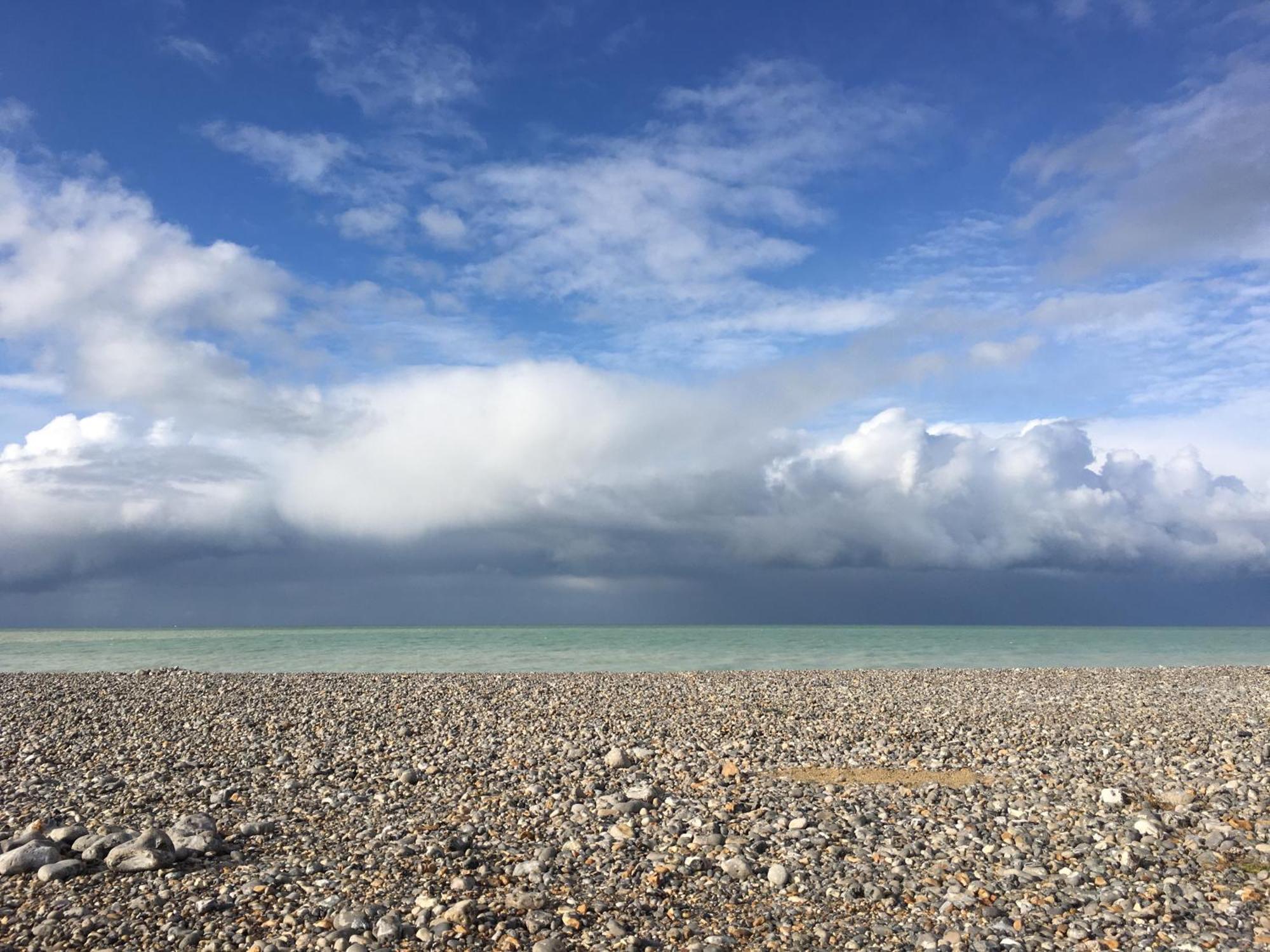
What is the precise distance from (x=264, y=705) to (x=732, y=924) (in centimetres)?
1928

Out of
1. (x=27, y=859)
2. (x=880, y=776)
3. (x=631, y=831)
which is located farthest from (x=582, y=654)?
(x=27, y=859)

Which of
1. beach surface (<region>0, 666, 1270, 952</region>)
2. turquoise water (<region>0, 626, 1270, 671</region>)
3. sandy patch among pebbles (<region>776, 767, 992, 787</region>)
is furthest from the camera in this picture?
turquoise water (<region>0, 626, 1270, 671</region>)

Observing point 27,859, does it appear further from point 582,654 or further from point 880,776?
point 582,654

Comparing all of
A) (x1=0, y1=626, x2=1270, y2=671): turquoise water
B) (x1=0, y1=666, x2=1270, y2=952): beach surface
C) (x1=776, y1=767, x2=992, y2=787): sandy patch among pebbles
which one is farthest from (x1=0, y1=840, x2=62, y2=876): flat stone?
(x1=0, y1=626, x2=1270, y2=671): turquoise water

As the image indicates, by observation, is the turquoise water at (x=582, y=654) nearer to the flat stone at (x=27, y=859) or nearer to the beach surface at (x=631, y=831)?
the beach surface at (x=631, y=831)

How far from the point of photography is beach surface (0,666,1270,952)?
25.9 ft

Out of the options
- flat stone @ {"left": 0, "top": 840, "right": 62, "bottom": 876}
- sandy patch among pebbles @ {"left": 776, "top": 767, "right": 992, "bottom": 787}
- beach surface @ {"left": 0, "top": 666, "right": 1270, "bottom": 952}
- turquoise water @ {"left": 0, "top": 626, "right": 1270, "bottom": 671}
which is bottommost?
turquoise water @ {"left": 0, "top": 626, "right": 1270, "bottom": 671}

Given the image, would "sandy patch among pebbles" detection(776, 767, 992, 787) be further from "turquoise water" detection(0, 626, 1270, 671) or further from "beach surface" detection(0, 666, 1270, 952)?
"turquoise water" detection(0, 626, 1270, 671)

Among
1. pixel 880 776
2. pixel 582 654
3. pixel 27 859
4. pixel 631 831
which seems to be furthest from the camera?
pixel 582 654

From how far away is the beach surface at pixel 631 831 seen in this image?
7902 mm

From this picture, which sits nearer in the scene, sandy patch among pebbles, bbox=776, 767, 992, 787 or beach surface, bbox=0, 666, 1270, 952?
beach surface, bbox=0, 666, 1270, 952

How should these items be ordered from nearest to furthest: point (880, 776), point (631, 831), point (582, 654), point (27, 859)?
point (27, 859), point (631, 831), point (880, 776), point (582, 654)

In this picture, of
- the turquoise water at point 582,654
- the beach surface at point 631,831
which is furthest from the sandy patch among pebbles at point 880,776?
the turquoise water at point 582,654

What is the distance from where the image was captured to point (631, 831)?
→ 10.6m
